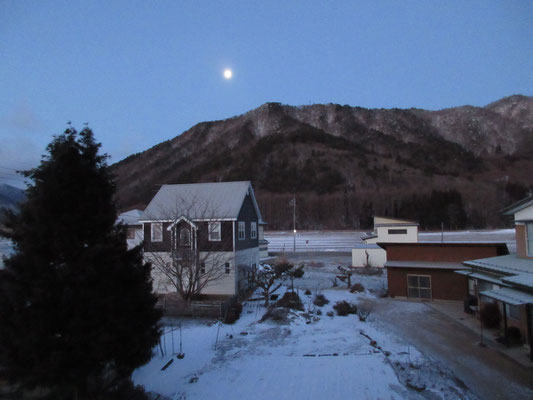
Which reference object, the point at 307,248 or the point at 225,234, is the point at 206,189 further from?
the point at 307,248

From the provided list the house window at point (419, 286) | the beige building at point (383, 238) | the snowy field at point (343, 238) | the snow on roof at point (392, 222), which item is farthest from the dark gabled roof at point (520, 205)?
the snowy field at point (343, 238)

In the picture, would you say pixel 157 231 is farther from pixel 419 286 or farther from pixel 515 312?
pixel 515 312

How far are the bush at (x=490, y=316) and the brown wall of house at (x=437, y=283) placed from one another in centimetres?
595

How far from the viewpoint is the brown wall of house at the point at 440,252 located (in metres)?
20.3

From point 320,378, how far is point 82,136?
9.12 m

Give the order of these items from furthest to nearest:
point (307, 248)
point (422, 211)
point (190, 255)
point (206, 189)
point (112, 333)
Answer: point (422, 211) < point (307, 248) < point (206, 189) < point (190, 255) < point (112, 333)

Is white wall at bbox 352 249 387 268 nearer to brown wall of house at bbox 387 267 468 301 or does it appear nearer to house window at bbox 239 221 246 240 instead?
brown wall of house at bbox 387 267 468 301

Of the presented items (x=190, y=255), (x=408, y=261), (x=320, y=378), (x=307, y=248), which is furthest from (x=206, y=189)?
(x=307, y=248)

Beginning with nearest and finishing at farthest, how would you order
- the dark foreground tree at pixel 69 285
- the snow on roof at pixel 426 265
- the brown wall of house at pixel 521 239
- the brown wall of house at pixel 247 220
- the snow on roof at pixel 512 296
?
the dark foreground tree at pixel 69 285
the snow on roof at pixel 512 296
the brown wall of house at pixel 521 239
the snow on roof at pixel 426 265
the brown wall of house at pixel 247 220

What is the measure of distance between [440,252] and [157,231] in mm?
19001

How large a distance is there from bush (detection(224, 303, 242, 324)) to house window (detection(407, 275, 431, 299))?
1150 centimetres

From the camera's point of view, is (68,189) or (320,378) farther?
(320,378)

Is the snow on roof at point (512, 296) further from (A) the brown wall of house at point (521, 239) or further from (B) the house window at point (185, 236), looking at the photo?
(B) the house window at point (185, 236)

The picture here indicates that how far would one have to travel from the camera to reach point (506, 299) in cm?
1072
